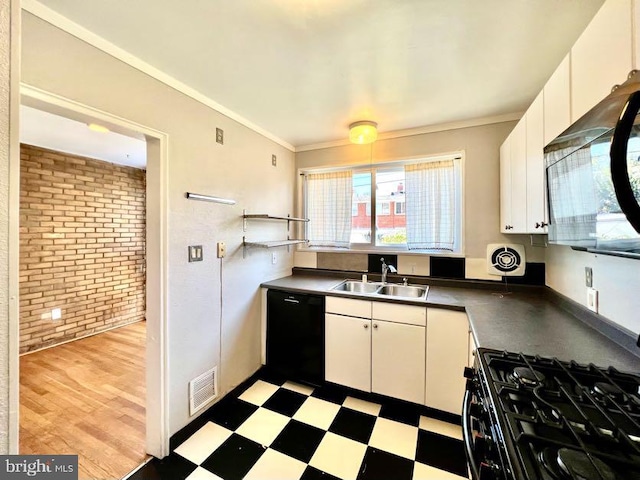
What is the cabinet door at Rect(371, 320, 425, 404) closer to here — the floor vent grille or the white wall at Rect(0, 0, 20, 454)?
the floor vent grille

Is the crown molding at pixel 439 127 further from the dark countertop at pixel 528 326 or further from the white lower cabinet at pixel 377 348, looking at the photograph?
the white lower cabinet at pixel 377 348

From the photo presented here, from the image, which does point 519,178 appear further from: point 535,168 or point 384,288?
point 384,288

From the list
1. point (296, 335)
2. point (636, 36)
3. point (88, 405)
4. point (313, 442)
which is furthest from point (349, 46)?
point (88, 405)

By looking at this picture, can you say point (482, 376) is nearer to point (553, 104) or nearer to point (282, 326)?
point (553, 104)

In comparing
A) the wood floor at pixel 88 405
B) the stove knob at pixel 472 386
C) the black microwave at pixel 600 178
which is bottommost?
the wood floor at pixel 88 405

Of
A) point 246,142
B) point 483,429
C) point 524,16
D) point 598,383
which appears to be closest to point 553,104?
point 524,16

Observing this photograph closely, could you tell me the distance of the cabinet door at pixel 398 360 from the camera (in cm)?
192

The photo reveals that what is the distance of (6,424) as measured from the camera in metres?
0.57

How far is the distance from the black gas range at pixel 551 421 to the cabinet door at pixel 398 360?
34.6 inches

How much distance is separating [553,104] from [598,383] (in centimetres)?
117

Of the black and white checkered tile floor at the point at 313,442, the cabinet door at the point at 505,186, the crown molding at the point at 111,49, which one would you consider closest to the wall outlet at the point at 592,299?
the cabinet door at the point at 505,186

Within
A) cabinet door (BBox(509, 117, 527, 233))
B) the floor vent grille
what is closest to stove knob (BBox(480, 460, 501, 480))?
cabinet door (BBox(509, 117, 527, 233))

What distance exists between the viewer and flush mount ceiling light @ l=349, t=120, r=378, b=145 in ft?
7.61

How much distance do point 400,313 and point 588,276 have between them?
3.58ft
